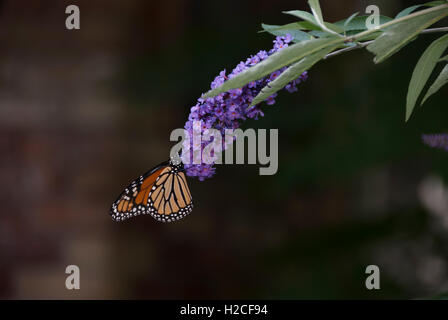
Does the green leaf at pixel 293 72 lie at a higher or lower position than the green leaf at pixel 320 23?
lower

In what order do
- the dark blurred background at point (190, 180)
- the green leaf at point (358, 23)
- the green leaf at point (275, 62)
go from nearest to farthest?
the green leaf at point (275, 62) < the green leaf at point (358, 23) < the dark blurred background at point (190, 180)

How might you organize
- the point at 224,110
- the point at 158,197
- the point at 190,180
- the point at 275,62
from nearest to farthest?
the point at 275,62
the point at 224,110
the point at 158,197
the point at 190,180

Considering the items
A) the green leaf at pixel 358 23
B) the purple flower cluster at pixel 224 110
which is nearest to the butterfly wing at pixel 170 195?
the purple flower cluster at pixel 224 110

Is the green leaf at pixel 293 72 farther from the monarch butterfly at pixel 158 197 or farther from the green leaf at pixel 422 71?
the monarch butterfly at pixel 158 197

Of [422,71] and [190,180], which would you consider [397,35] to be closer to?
[422,71]

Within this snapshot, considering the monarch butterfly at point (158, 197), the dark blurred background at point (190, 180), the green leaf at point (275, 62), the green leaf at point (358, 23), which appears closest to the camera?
the green leaf at point (275, 62)

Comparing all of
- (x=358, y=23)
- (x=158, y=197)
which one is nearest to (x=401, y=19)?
(x=358, y=23)

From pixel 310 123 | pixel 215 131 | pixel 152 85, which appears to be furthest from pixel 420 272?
pixel 215 131
